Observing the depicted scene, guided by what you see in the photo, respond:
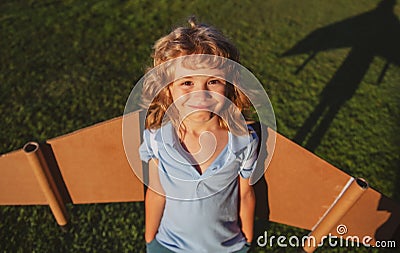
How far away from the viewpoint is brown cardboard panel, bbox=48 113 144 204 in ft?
6.81

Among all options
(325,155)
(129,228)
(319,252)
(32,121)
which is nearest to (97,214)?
(129,228)

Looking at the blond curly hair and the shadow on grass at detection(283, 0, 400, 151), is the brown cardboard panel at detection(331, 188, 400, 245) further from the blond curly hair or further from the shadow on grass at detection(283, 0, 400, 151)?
the shadow on grass at detection(283, 0, 400, 151)

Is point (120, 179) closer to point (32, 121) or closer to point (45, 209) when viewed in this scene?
point (45, 209)

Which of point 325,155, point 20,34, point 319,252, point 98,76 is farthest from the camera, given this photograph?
point 20,34

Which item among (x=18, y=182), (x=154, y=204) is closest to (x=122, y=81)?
(x=18, y=182)

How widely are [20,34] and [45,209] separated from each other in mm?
2620

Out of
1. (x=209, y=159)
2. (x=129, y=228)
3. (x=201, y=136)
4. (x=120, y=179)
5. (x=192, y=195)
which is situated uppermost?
(x=201, y=136)

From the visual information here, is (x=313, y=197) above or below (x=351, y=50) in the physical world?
above

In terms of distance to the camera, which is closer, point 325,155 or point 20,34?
point 325,155

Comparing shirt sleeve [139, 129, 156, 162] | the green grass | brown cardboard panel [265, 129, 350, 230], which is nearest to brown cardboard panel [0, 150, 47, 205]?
the green grass

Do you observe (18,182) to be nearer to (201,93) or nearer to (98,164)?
(98,164)

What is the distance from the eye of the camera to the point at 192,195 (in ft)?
6.34

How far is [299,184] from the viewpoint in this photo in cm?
219

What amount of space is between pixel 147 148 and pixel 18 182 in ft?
3.30
